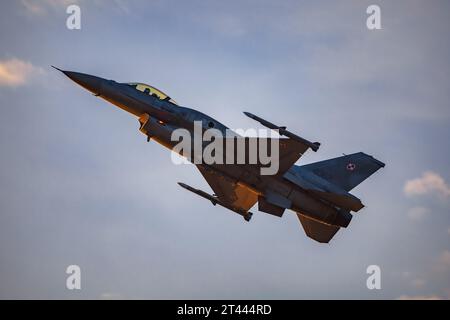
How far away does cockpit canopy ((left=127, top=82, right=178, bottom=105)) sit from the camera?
27.3m

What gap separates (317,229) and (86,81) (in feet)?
41.4

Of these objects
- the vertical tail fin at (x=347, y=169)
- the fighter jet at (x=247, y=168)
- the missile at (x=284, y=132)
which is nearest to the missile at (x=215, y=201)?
the fighter jet at (x=247, y=168)

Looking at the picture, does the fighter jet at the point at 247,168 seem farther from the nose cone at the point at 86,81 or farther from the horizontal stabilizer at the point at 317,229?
the horizontal stabilizer at the point at 317,229

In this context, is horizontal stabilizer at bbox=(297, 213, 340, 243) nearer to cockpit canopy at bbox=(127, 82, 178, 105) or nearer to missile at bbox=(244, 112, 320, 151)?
missile at bbox=(244, 112, 320, 151)

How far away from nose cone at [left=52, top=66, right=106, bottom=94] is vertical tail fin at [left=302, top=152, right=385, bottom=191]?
32.8 feet

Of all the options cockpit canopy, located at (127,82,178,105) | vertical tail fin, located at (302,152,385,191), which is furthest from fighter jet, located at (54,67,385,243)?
vertical tail fin, located at (302,152,385,191)

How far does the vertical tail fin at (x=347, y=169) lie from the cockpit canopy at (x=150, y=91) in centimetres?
711

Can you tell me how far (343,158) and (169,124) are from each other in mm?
8511

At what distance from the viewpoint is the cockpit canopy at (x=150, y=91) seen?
27.3 meters

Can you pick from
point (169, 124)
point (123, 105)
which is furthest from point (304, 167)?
point (123, 105)
